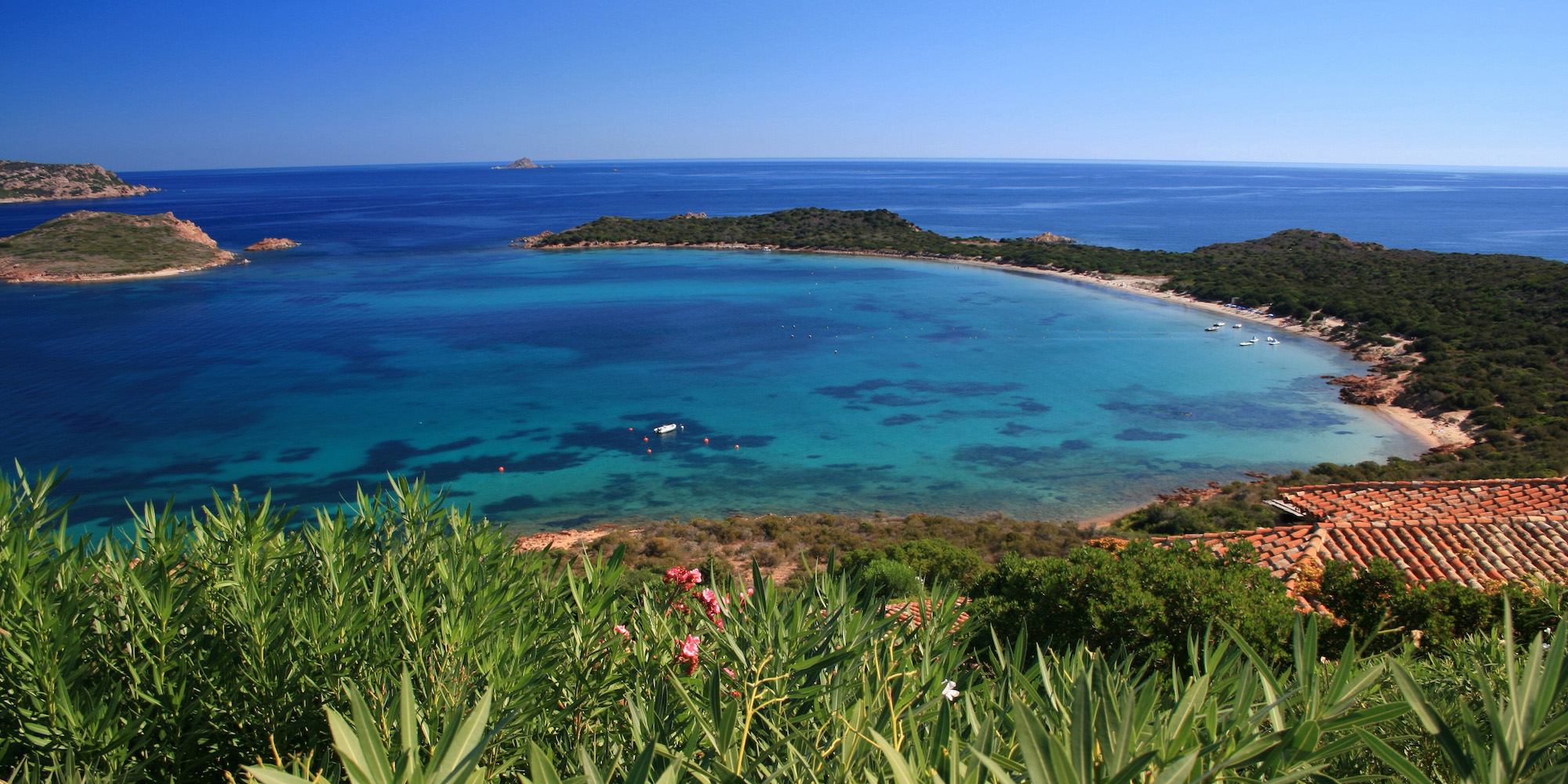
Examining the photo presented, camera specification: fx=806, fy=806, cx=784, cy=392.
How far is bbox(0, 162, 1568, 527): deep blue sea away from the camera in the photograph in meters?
21.1

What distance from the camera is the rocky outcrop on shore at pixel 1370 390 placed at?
2681 centimetres

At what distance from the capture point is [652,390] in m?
29.2

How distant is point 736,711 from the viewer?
241 centimetres

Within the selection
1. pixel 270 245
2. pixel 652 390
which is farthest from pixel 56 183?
pixel 652 390

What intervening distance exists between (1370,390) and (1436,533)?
18.1 m

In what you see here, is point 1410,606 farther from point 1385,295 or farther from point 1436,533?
point 1385,295

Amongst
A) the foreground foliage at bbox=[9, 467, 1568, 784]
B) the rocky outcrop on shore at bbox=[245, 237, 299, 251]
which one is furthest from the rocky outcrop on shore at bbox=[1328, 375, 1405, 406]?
the rocky outcrop on shore at bbox=[245, 237, 299, 251]

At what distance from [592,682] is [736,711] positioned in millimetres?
1704

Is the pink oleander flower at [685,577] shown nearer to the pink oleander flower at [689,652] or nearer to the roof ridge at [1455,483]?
the pink oleander flower at [689,652]

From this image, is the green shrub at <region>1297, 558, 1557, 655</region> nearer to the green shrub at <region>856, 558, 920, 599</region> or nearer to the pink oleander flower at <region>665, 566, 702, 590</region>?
the green shrub at <region>856, 558, 920, 599</region>

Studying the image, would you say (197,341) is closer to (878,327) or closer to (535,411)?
(535,411)

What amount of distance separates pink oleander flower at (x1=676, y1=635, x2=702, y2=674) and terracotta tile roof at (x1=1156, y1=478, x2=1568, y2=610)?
30.2 feet

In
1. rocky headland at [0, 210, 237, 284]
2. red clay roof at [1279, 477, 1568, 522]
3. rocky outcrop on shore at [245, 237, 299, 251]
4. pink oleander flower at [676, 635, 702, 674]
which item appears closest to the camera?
pink oleander flower at [676, 635, 702, 674]

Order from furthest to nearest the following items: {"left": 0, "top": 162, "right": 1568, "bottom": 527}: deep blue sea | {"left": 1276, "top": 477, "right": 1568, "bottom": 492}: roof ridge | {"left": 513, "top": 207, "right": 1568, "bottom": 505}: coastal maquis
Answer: {"left": 513, "top": 207, "right": 1568, "bottom": 505}: coastal maquis
{"left": 0, "top": 162, "right": 1568, "bottom": 527}: deep blue sea
{"left": 1276, "top": 477, "right": 1568, "bottom": 492}: roof ridge
